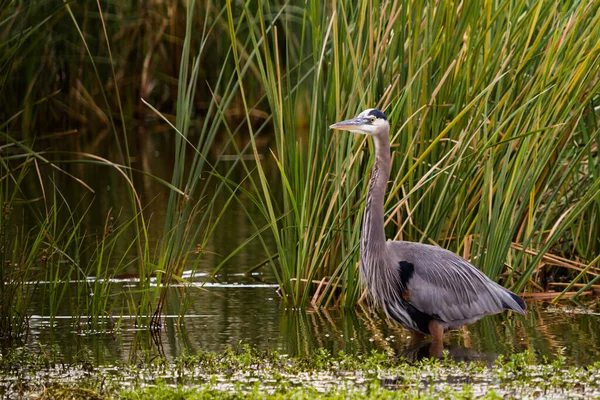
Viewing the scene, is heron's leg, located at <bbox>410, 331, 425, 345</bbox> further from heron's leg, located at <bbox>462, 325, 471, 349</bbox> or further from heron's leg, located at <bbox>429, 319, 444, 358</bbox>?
heron's leg, located at <bbox>462, 325, 471, 349</bbox>

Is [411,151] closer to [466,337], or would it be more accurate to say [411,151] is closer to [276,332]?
[466,337]

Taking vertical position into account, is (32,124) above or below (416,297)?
above

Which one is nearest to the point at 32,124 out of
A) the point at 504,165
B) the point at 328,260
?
the point at 328,260

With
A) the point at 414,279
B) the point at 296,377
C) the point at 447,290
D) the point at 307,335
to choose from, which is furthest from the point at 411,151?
the point at 296,377

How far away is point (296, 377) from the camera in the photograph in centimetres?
561

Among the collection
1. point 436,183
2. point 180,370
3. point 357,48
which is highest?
point 357,48

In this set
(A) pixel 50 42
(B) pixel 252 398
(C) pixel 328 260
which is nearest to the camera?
(B) pixel 252 398

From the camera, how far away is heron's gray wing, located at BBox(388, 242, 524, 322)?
657cm

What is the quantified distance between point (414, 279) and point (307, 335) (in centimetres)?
72

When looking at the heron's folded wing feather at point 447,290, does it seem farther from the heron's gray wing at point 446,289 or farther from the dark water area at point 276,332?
the dark water area at point 276,332

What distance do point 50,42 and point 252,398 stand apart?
11096 mm

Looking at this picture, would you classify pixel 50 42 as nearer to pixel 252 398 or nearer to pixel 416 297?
pixel 416 297

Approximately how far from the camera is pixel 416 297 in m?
6.59

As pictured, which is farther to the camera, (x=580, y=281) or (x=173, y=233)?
(x=580, y=281)
